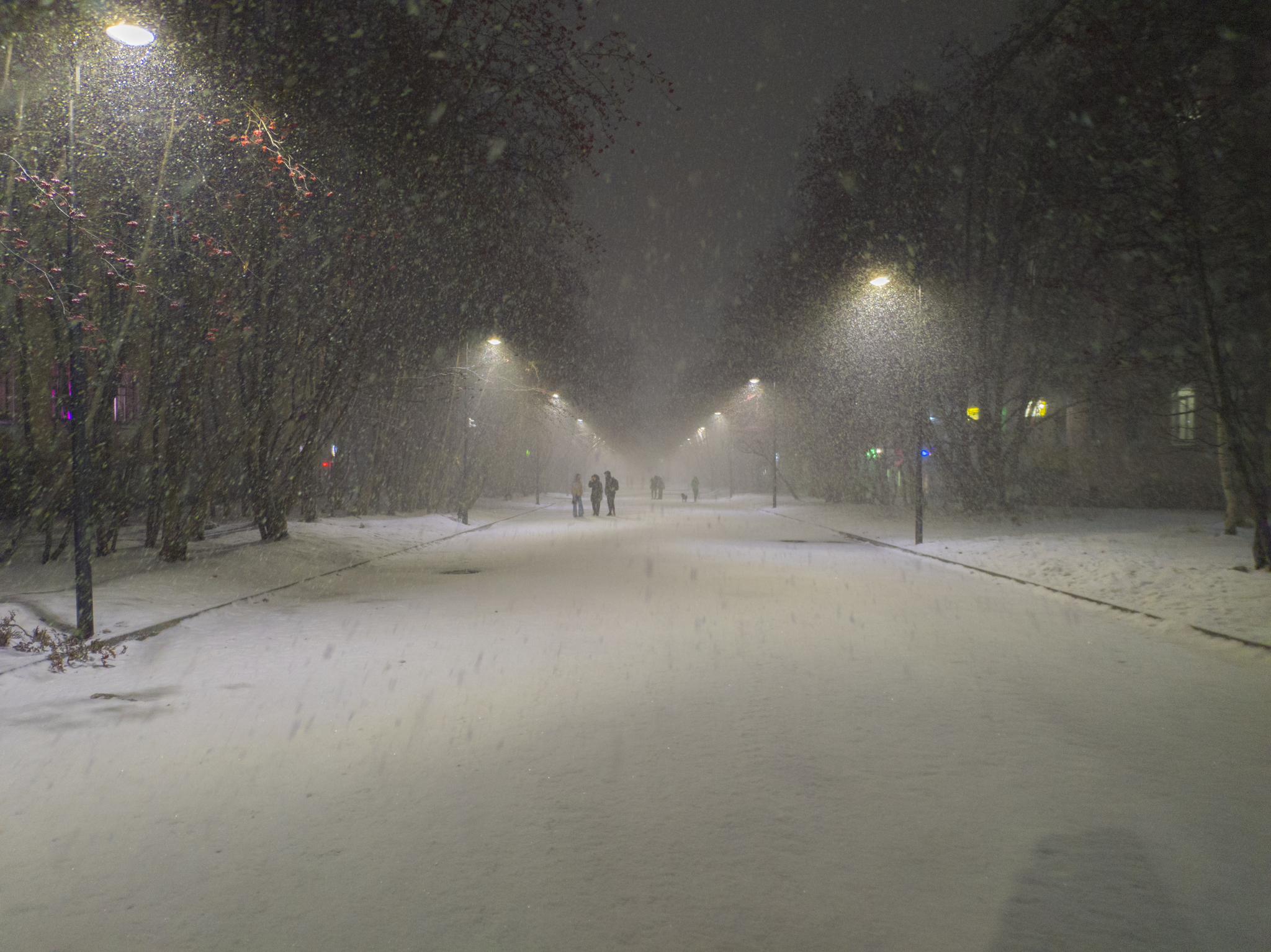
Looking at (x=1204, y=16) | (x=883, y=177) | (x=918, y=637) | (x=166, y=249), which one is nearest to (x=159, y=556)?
(x=166, y=249)

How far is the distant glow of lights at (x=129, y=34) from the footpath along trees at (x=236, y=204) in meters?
2.03

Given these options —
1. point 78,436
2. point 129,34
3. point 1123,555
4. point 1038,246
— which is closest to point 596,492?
point 1038,246

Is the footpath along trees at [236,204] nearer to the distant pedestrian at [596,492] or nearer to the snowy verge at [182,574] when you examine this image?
the snowy verge at [182,574]

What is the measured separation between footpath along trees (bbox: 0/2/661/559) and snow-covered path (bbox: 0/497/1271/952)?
612 centimetres

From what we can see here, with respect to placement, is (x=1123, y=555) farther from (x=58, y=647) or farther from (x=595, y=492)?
(x=595, y=492)

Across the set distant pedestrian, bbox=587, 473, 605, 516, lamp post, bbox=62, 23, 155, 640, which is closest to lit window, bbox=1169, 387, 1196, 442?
distant pedestrian, bbox=587, 473, 605, 516

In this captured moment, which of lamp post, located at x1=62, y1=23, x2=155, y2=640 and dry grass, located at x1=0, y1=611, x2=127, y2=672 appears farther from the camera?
lamp post, located at x1=62, y1=23, x2=155, y2=640

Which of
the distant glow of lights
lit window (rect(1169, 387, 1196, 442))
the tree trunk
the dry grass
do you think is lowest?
the dry grass

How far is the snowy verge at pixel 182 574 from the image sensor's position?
11023 mm

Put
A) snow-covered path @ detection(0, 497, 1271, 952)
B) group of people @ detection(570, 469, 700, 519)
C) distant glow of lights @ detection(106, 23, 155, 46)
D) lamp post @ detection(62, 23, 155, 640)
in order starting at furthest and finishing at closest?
group of people @ detection(570, 469, 700, 519), lamp post @ detection(62, 23, 155, 640), distant glow of lights @ detection(106, 23, 155, 46), snow-covered path @ detection(0, 497, 1271, 952)

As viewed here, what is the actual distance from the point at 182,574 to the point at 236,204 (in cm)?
620

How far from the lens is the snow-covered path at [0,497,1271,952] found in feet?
11.5

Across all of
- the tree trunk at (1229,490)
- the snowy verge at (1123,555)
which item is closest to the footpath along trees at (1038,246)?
the tree trunk at (1229,490)

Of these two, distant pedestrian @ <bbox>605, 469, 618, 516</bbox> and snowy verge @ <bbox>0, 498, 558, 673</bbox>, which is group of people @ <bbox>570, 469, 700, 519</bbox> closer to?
distant pedestrian @ <bbox>605, 469, 618, 516</bbox>
